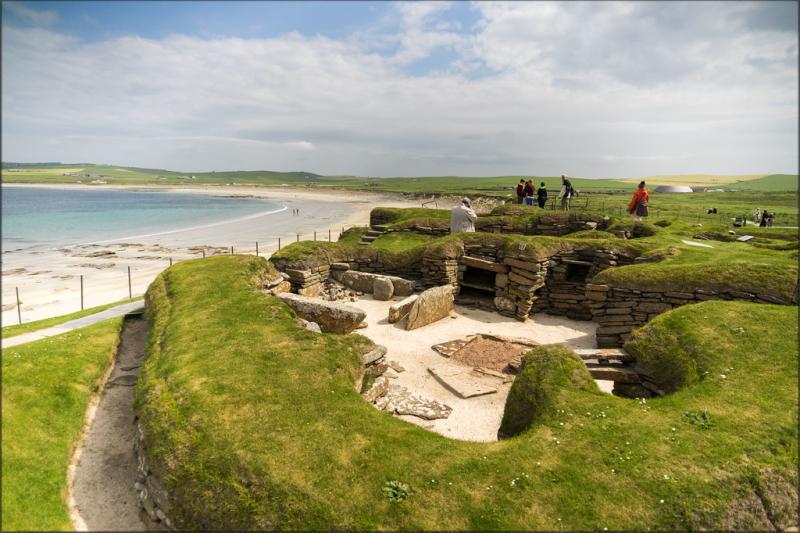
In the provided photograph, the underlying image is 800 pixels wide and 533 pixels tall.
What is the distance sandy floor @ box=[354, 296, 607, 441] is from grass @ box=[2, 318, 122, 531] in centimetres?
654

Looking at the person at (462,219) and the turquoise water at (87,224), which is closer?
the person at (462,219)

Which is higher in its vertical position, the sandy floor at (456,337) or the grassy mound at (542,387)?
the grassy mound at (542,387)

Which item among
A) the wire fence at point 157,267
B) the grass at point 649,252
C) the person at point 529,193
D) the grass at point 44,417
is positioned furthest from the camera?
the person at point 529,193

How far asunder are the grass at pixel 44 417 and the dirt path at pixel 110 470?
0.96 feet

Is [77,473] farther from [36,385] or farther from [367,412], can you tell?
[367,412]

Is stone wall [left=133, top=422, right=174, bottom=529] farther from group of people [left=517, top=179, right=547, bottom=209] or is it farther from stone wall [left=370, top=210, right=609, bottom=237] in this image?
group of people [left=517, top=179, right=547, bottom=209]

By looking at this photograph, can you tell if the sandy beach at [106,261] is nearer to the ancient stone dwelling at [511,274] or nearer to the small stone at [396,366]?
the ancient stone dwelling at [511,274]

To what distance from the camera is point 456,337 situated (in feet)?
50.1

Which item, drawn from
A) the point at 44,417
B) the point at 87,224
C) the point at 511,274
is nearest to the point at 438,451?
Result: the point at 44,417

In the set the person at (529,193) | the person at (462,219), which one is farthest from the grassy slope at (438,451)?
the person at (529,193)

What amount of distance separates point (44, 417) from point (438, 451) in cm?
714

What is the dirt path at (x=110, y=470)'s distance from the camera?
6258 millimetres

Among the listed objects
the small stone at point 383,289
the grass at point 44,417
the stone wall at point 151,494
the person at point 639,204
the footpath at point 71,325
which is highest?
the person at point 639,204

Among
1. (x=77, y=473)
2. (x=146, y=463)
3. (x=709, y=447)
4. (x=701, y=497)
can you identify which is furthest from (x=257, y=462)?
(x=709, y=447)
